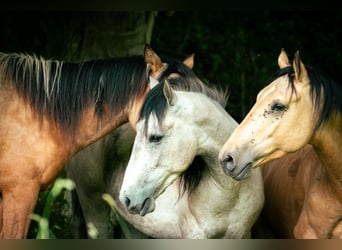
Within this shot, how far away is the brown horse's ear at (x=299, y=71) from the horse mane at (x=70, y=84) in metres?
1.02

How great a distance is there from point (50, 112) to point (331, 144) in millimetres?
1687

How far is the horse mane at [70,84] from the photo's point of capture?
477 centimetres

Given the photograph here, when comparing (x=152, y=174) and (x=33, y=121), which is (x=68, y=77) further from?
(x=152, y=174)

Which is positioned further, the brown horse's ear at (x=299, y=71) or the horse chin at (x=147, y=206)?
the horse chin at (x=147, y=206)

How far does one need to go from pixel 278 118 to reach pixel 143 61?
1097 mm

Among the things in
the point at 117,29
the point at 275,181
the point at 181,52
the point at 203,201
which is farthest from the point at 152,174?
the point at 181,52

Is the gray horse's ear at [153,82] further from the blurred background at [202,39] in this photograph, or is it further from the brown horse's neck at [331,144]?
the blurred background at [202,39]

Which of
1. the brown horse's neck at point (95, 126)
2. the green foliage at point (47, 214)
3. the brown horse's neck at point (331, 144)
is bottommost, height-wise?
the green foliage at point (47, 214)

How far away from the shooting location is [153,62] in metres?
4.85

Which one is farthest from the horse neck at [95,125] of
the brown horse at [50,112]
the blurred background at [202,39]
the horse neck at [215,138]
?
the blurred background at [202,39]

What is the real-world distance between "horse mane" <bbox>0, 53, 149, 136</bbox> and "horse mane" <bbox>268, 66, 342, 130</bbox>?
105 cm

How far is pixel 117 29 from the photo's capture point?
20.7 ft

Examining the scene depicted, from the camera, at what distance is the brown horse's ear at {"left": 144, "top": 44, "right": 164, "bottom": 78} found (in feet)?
15.9

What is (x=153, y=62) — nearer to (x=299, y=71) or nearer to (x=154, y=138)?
(x=154, y=138)
